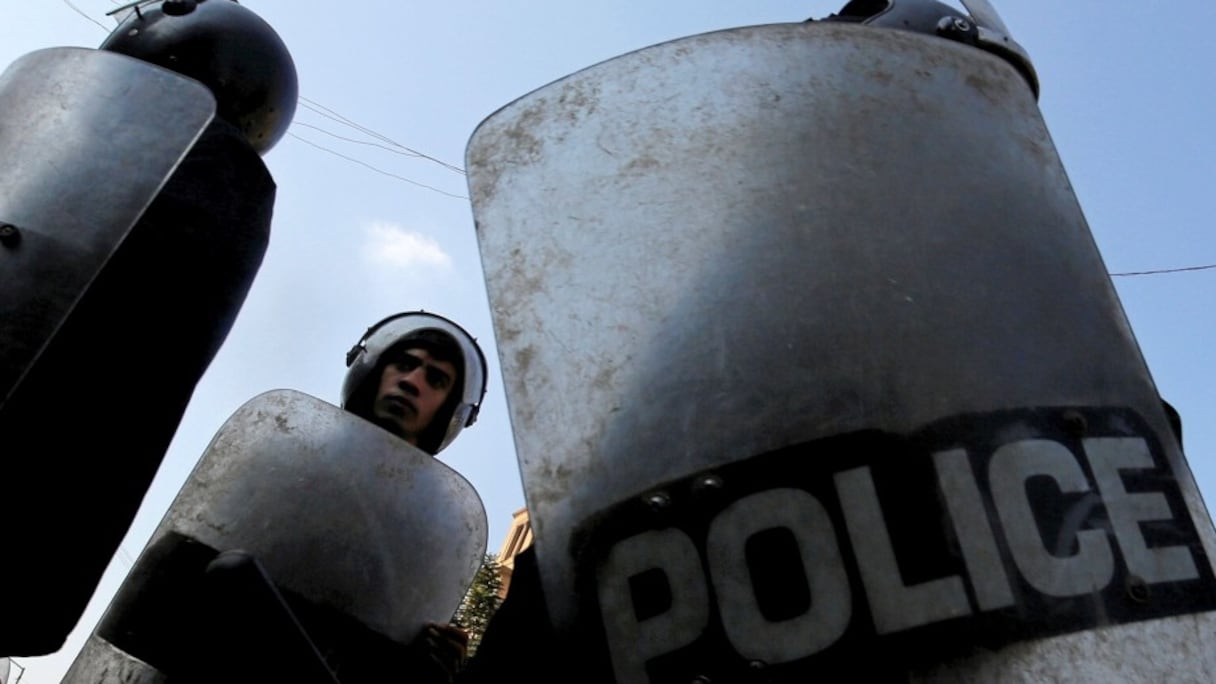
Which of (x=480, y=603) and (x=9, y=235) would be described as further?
(x=480, y=603)

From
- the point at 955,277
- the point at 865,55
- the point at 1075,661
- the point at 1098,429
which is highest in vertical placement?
the point at 865,55

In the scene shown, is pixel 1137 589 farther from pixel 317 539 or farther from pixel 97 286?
pixel 317 539

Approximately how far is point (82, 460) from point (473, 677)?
0.60 meters

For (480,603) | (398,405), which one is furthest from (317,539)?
(480,603)


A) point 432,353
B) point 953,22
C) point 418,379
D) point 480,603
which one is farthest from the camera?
point 480,603

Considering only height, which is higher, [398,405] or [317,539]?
[398,405]

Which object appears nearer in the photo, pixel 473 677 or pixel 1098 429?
pixel 1098 429

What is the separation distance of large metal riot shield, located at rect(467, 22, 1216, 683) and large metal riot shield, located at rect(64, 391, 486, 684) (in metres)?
0.84

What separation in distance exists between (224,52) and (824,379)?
161cm

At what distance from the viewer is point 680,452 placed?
2.81 ft

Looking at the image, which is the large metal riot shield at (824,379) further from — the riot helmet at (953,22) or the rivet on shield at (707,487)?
the riot helmet at (953,22)

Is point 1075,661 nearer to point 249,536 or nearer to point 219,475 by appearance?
point 249,536

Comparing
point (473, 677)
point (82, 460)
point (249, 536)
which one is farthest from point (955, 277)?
point (249, 536)

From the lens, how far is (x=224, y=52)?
2020 mm
